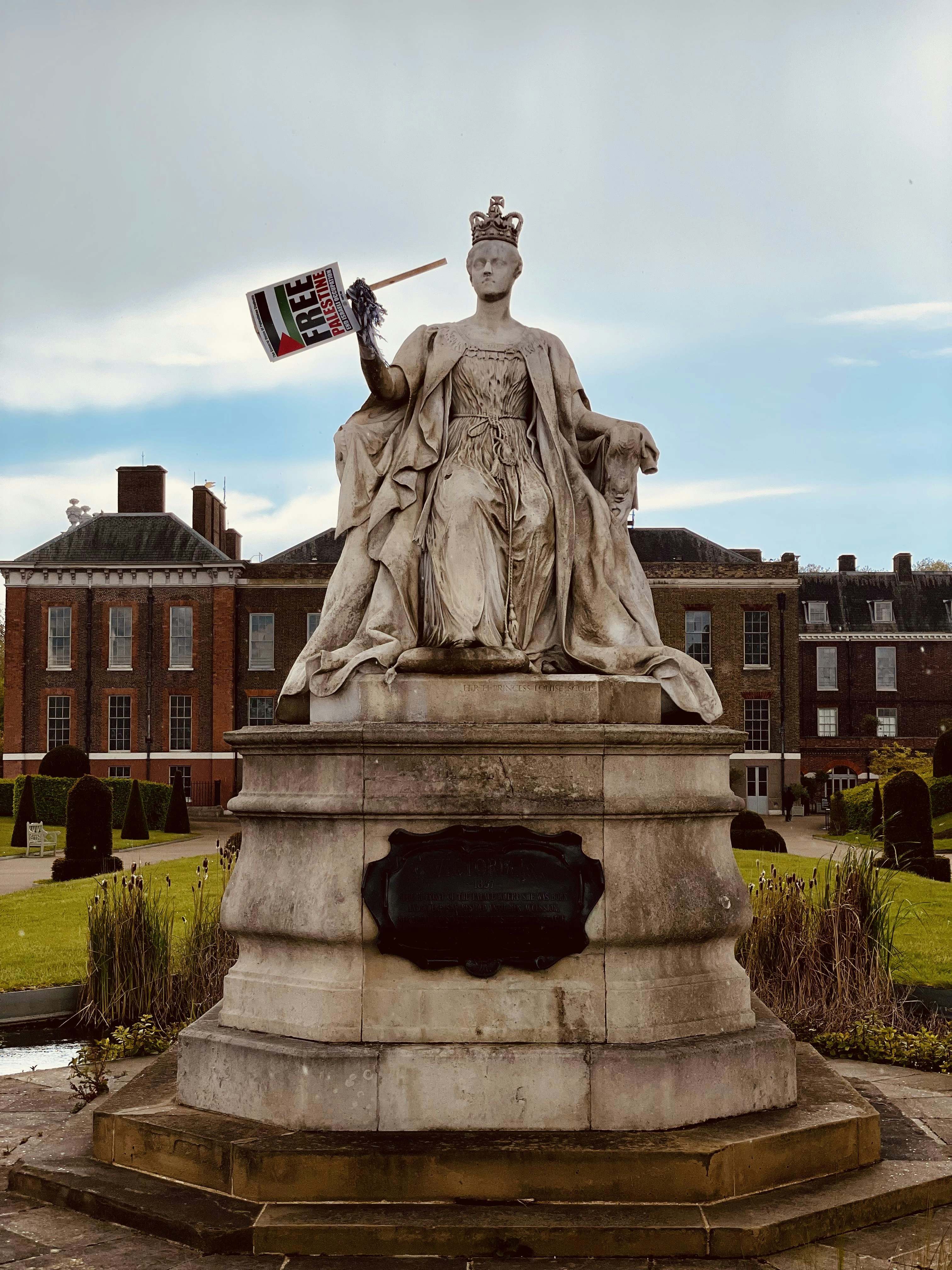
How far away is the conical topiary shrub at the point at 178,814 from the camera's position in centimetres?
3631

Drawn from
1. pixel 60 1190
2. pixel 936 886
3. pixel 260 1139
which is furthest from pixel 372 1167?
pixel 936 886

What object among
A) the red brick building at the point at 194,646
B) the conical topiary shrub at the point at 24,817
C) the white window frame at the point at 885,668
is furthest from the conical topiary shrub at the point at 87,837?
the white window frame at the point at 885,668

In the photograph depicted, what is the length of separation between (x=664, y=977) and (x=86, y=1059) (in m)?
3.52

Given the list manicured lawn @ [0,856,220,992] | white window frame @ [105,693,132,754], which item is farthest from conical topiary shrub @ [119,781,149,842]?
white window frame @ [105,693,132,754]

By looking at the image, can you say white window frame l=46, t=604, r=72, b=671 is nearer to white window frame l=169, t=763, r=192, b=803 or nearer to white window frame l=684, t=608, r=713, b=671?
white window frame l=169, t=763, r=192, b=803

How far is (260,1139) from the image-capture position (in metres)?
4.64

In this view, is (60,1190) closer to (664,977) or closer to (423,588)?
(664,977)

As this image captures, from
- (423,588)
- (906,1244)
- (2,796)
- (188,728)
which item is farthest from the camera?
(188,728)

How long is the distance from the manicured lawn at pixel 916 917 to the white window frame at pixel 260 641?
1187 inches

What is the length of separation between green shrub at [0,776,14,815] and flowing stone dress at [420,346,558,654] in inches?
1461

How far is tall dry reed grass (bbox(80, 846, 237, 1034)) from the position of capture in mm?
8117

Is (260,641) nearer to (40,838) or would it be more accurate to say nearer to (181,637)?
(181,637)

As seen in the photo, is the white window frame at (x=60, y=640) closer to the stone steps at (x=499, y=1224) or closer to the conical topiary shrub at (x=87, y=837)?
the conical topiary shrub at (x=87, y=837)

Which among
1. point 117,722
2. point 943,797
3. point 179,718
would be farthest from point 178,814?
point 943,797
